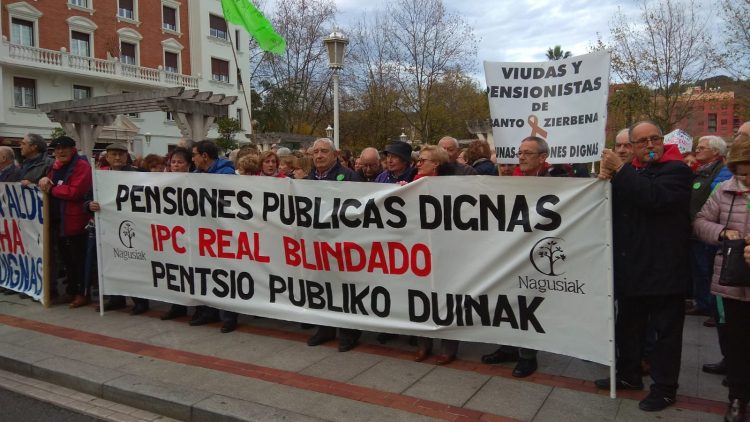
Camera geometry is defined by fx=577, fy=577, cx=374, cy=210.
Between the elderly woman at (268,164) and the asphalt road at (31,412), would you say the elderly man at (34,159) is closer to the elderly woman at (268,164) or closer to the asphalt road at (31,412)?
the elderly woman at (268,164)

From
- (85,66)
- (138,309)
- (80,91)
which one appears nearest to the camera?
(138,309)

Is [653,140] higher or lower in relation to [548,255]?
higher

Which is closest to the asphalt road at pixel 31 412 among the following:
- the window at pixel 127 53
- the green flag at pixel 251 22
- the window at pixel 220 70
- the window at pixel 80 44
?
the green flag at pixel 251 22

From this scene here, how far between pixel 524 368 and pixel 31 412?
370cm

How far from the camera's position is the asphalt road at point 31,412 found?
13.6 feet

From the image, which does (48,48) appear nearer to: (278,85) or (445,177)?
(278,85)

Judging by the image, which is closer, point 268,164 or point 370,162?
point 370,162

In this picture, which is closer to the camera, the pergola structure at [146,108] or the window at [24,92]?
the pergola structure at [146,108]

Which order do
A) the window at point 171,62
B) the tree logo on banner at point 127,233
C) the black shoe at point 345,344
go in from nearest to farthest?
the black shoe at point 345,344 → the tree logo on banner at point 127,233 → the window at point 171,62

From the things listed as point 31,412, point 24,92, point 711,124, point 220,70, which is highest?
point 220,70

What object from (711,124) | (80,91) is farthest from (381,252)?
(711,124)

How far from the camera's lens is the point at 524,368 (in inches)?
175

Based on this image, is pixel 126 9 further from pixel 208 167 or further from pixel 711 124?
pixel 711 124

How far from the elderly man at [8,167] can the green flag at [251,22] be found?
4.74m
